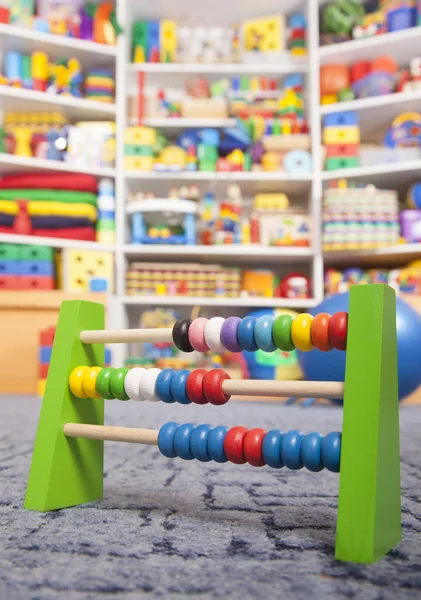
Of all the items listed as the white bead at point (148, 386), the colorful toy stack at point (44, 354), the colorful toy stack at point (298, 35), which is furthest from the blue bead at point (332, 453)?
the colorful toy stack at point (298, 35)

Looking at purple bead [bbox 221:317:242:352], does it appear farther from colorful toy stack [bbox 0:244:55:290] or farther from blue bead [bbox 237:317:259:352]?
colorful toy stack [bbox 0:244:55:290]

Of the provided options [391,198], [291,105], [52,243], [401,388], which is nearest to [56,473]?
[401,388]

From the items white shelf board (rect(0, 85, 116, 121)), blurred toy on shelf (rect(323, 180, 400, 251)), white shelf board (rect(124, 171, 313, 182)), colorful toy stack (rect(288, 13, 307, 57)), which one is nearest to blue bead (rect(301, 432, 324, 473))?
blurred toy on shelf (rect(323, 180, 400, 251))

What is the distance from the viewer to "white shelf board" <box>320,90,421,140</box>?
258 centimetres

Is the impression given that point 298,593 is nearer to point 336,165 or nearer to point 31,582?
point 31,582

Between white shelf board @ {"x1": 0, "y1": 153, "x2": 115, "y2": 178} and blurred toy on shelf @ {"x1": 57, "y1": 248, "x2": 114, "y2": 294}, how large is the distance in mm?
398

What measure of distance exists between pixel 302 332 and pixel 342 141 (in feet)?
7.43

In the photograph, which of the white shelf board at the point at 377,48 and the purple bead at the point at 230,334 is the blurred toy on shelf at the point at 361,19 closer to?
the white shelf board at the point at 377,48

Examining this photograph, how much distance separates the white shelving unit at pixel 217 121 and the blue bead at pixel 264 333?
6.60ft

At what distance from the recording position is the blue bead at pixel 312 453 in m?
0.57

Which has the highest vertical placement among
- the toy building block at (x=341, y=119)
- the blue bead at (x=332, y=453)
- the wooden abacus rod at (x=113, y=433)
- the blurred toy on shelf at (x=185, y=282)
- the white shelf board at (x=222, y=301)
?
the toy building block at (x=341, y=119)

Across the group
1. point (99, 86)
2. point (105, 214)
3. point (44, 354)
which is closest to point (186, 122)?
point (99, 86)

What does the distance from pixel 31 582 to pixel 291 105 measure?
2679mm

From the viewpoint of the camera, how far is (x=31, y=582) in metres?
0.46
